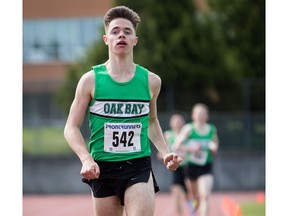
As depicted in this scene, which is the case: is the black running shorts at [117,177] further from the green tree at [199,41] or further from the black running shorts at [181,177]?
the green tree at [199,41]

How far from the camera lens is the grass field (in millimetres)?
14931

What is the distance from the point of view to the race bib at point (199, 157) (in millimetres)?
12367

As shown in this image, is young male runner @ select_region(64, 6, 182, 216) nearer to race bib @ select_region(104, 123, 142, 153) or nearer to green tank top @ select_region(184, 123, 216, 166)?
race bib @ select_region(104, 123, 142, 153)

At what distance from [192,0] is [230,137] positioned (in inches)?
281

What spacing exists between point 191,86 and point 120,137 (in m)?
20.3

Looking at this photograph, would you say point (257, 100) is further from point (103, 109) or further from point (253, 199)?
point (103, 109)

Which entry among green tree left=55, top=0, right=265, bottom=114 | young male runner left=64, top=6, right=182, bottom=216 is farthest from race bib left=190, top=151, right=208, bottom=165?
green tree left=55, top=0, right=265, bottom=114

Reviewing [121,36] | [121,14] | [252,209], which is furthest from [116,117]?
[252,209]

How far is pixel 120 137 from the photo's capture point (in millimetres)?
6191

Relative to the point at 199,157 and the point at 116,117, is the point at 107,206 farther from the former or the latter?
the point at 199,157

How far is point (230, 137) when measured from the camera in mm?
22562

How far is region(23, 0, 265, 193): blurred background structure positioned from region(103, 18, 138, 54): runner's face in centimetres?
1643

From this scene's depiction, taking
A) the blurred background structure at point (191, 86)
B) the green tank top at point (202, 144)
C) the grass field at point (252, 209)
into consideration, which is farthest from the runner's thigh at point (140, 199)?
the blurred background structure at point (191, 86)
